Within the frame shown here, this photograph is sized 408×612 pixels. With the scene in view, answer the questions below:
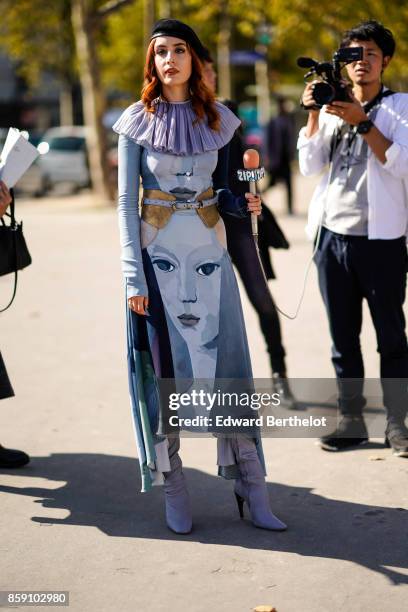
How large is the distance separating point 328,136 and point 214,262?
4.66ft

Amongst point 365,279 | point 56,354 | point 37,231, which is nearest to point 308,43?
point 37,231

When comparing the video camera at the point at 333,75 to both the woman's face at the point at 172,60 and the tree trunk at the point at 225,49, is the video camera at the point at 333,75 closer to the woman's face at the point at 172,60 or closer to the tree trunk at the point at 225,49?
the woman's face at the point at 172,60

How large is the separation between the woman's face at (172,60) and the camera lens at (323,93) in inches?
35.2

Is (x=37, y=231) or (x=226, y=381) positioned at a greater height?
(x=226, y=381)

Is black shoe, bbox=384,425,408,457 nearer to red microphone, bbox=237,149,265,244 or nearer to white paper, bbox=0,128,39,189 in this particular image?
red microphone, bbox=237,149,265,244

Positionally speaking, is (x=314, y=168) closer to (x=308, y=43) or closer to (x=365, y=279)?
(x=365, y=279)

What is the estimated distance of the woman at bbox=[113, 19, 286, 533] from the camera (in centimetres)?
419

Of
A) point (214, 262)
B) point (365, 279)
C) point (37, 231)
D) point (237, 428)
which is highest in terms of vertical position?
point (214, 262)

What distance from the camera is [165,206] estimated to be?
420 centimetres

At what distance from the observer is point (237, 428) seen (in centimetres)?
432

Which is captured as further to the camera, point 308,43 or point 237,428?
point 308,43

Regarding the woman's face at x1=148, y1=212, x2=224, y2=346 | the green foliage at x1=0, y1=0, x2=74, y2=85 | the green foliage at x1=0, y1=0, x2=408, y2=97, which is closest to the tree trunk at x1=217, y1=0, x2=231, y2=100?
the green foliage at x1=0, y1=0, x2=408, y2=97

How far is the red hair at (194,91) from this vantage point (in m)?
4.24

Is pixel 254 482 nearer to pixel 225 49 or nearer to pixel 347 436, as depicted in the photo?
pixel 347 436
